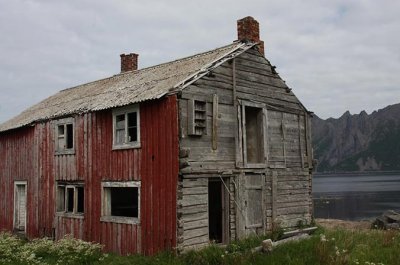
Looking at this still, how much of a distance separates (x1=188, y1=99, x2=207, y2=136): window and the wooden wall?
0.49 ft

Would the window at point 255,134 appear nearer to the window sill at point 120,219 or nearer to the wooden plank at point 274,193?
the wooden plank at point 274,193

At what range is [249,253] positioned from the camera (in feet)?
47.4

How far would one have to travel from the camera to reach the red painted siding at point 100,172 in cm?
1586

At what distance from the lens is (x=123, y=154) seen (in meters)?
17.6

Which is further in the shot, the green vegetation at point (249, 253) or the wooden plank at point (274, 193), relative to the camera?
the wooden plank at point (274, 193)

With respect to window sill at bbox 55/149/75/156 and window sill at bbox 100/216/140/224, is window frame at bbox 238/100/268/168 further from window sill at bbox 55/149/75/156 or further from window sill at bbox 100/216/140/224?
window sill at bbox 55/149/75/156

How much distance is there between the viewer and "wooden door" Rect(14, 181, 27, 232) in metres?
23.5

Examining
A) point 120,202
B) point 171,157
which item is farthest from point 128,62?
point 171,157

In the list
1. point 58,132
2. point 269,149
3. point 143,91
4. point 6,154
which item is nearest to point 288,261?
point 269,149

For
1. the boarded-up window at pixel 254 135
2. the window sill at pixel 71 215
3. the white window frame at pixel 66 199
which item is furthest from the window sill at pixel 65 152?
the boarded-up window at pixel 254 135

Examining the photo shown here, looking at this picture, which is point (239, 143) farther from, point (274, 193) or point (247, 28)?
point (247, 28)

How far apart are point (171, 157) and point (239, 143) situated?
3552 millimetres

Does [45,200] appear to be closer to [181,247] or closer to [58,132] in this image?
[58,132]

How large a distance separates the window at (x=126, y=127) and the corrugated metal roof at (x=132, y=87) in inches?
20.1
